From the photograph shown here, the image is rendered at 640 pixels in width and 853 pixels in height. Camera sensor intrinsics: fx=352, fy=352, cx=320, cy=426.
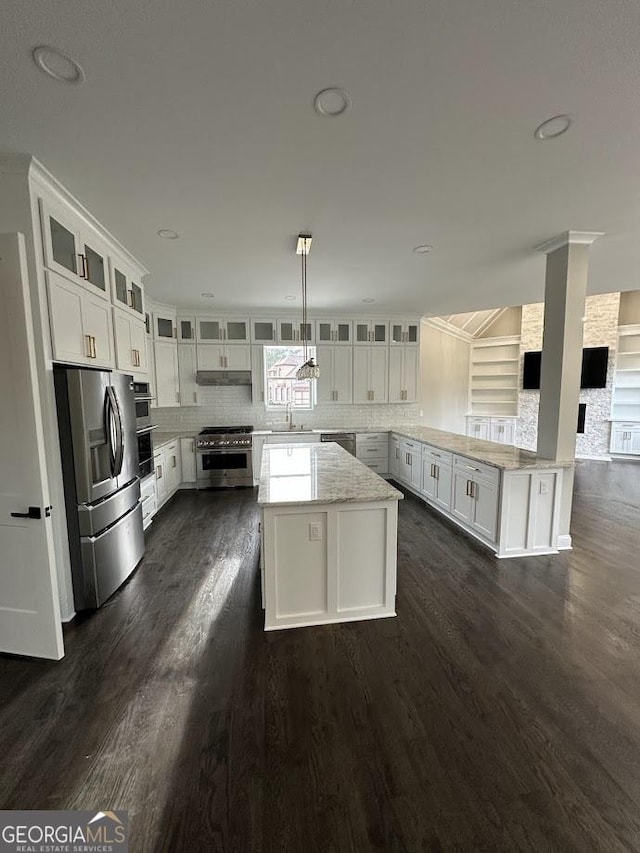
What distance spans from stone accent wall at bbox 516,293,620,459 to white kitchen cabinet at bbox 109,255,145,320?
25.1ft

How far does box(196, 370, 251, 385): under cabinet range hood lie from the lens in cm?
575

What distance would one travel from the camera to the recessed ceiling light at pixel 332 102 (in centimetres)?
151

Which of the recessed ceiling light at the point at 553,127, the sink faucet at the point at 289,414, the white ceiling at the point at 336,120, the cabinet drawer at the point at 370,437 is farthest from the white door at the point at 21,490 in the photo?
the cabinet drawer at the point at 370,437

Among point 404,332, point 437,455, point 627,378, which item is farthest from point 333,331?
point 627,378

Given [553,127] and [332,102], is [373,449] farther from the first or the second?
[332,102]

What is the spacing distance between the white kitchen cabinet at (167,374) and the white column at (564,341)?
487cm

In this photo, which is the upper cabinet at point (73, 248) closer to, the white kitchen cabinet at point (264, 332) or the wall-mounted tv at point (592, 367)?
the white kitchen cabinet at point (264, 332)

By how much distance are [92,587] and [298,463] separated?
70.3 inches

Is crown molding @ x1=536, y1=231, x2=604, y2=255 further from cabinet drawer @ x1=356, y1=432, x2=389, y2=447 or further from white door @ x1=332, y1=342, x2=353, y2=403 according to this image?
cabinet drawer @ x1=356, y1=432, x2=389, y2=447

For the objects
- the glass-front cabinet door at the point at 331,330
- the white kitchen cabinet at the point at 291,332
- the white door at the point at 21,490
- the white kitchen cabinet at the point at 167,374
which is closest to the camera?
the white door at the point at 21,490

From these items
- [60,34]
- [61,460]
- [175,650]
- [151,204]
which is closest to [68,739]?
[175,650]

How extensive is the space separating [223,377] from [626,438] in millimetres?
8485

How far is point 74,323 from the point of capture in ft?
7.93

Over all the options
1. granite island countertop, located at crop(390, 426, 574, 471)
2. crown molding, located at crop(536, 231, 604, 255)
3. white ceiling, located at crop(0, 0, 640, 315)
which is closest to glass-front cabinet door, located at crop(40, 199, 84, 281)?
white ceiling, located at crop(0, 0, 640, 315)
